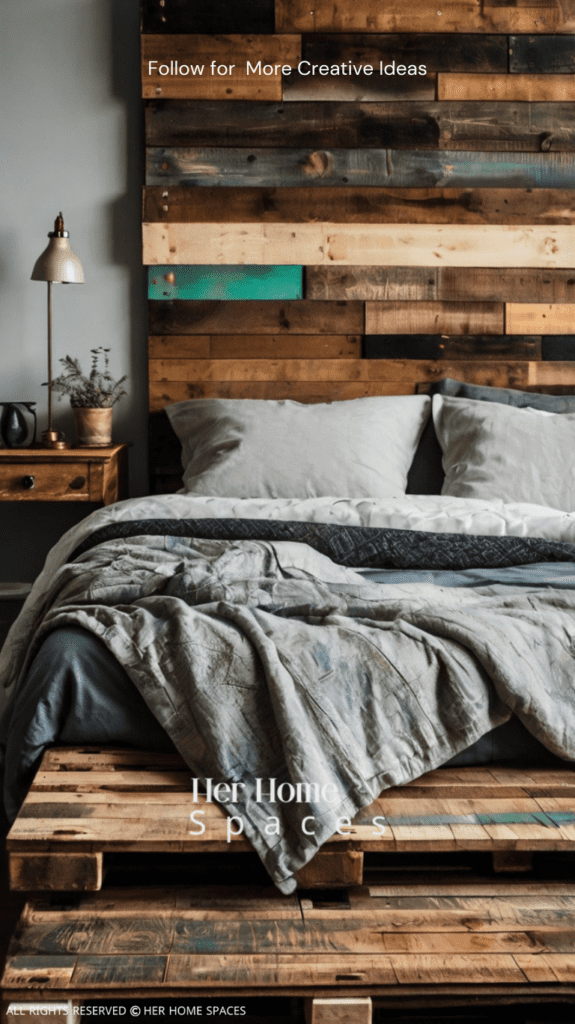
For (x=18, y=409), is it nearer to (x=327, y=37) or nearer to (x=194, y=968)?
(x=327, y=37)

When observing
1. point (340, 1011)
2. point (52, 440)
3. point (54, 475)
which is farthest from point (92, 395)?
point (340, 1011)

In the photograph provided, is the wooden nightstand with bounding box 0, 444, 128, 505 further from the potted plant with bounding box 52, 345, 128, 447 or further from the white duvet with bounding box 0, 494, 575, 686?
the white duvet with bounding box 0, 494, 575, 686

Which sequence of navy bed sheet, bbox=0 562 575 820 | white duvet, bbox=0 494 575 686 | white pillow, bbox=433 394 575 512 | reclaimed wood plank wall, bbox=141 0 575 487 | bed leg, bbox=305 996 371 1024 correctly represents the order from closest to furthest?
1. bed leg, bbox=305 996 371 1024
2. navy bed sheet, bbox=0 562 575 820
3. white duvet, bbox=0 494 575 686
4. white pillow, bbox=433 394 575 512
5. reclaimed wood plank wall, bbox=141 0 575 487

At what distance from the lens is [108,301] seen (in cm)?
327

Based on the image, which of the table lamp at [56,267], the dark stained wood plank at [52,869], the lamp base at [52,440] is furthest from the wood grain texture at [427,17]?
the dark stained wood plank at [52,869]

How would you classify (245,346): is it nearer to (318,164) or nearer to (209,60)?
(318,164)

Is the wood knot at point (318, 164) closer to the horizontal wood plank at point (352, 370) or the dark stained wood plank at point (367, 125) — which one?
the dark stained wood plank at point (367, 125)

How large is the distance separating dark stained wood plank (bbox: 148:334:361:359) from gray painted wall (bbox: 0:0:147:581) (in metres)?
0.12

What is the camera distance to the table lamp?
2.98 metres

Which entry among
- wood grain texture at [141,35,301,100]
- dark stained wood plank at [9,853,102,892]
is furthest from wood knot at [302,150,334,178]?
dark stained wood plank at [9,853,102,892]

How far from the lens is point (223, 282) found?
321 centimetres

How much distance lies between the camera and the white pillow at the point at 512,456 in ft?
8.70

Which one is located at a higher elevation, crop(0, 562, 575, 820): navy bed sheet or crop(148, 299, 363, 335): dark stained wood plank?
crop(148, 299, 363, 335): dark stained wood plank

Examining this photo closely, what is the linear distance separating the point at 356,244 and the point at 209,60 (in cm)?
82
